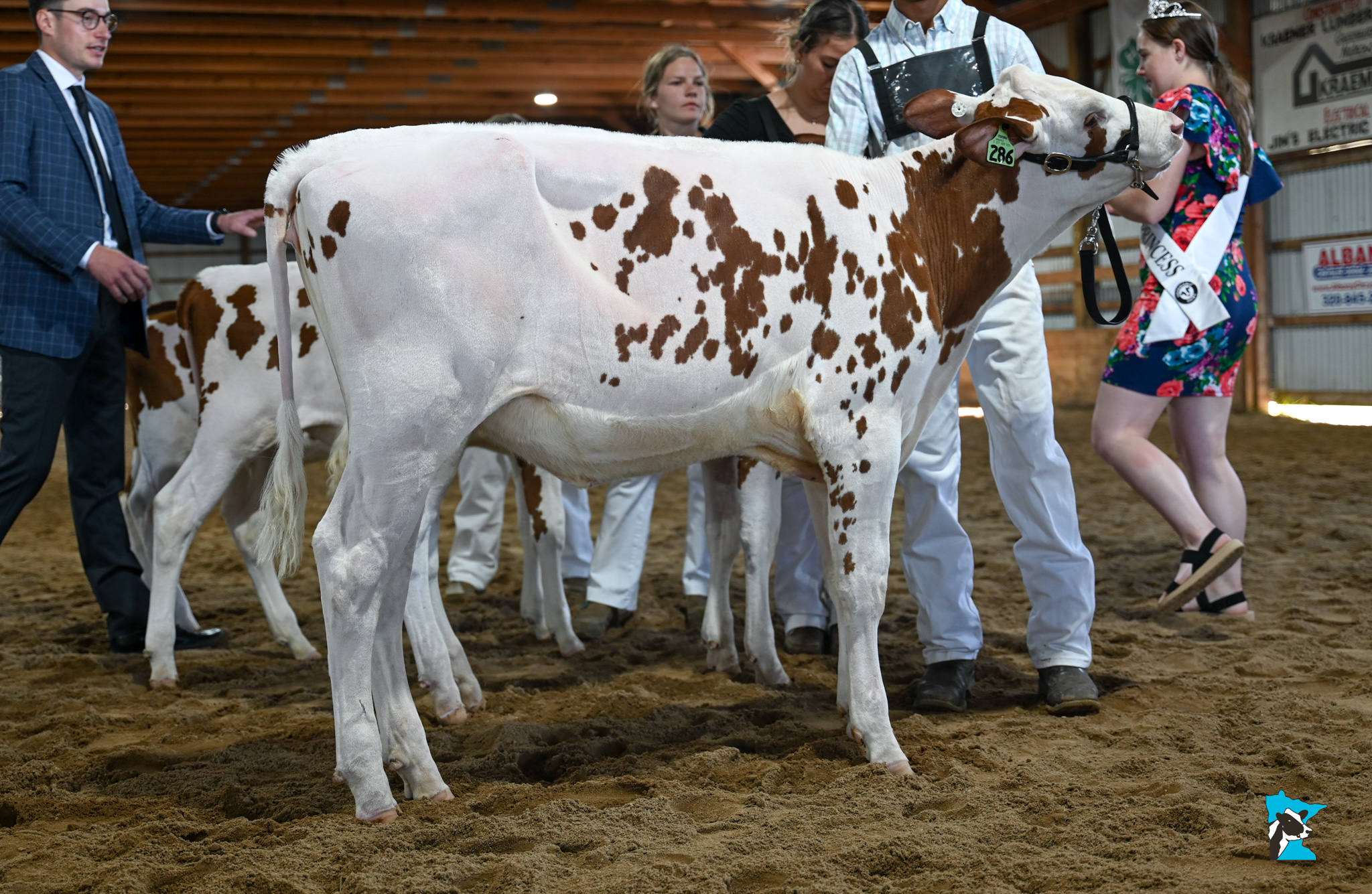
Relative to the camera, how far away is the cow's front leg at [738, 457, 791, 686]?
4.18 m

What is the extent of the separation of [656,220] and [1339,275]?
1483 cm

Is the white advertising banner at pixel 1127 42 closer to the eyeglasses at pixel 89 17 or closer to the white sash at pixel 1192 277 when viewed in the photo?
the white sash at pixel 1192 277

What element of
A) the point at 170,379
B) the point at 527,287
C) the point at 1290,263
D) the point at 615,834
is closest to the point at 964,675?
the point at 615,834

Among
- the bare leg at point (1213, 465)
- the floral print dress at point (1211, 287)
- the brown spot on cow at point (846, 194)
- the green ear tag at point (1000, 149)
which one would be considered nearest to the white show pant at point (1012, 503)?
the green ear tag at point (1000, 149)

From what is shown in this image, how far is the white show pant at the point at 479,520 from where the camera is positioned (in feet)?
19.6

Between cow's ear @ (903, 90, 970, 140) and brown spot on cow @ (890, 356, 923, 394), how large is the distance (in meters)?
0.70

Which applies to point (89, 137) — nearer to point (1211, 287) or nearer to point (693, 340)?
point (693, 340)

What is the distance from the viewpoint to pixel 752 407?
2.98m

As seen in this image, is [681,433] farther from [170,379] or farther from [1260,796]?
[170,379]

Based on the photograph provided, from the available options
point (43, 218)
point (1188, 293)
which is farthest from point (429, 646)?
point (1188, 293)

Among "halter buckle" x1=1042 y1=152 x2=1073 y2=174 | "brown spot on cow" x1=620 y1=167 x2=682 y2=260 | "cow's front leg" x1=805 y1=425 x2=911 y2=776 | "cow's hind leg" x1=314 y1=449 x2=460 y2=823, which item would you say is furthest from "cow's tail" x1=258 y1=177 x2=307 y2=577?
"halter buckle" x1=1042 y1=152 x2=1073 y2=174

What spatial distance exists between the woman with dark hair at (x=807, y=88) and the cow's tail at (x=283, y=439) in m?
2.34

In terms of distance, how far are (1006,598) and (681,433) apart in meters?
3.02

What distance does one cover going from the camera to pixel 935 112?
3.29 m
